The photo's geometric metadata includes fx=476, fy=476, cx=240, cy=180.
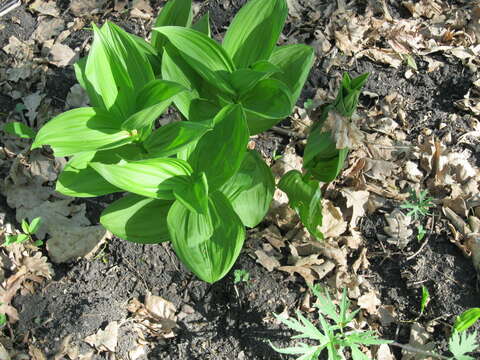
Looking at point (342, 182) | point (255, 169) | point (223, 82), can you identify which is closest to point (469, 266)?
point (342, 182)

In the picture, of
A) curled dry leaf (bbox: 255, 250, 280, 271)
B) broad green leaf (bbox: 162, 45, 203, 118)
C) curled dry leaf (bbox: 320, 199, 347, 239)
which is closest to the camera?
broad green leaf (bbox: 162, 45, 203, 118)

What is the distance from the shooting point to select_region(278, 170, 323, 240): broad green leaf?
217cm

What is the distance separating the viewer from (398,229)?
2592 millimetres

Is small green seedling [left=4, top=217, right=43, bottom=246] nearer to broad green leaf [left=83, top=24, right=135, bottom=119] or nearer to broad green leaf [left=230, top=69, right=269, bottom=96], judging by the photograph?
broad green leaf [left=83, top=24, right=135, bottom=119]

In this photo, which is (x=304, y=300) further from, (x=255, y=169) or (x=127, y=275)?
(x=127, y=275)

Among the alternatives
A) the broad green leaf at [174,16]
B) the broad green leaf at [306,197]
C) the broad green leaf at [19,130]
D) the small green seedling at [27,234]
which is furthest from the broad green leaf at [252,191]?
the broad green leaf at [19,130]

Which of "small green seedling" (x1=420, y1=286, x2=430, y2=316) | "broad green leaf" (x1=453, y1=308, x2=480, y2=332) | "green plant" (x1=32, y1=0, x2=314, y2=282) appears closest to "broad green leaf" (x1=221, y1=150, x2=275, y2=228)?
"green plant" (x1=32, y1=0, x2=314, y2=282)

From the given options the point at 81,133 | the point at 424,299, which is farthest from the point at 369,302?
the point at 81,133

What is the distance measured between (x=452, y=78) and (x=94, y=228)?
2442mm

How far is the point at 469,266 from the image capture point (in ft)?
8.18

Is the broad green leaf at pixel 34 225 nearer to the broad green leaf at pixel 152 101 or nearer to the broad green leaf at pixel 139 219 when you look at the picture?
the broad green leaf at pixel 139 219

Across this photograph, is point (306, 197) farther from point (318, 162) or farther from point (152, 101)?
point (152, 101)

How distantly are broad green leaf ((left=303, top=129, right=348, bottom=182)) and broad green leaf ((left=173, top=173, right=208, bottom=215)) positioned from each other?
0.52 meters

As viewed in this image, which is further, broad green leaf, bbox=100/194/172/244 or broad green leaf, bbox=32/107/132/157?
broad green leaf, bbox=100/194/172/244
